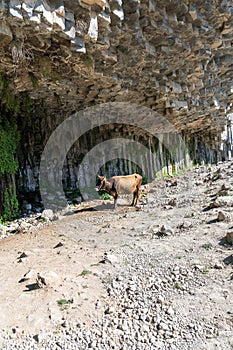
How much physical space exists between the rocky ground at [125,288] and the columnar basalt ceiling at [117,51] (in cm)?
403

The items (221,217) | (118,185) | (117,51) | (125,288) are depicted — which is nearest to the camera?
(125,288)

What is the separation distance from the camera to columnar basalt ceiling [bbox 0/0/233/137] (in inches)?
222

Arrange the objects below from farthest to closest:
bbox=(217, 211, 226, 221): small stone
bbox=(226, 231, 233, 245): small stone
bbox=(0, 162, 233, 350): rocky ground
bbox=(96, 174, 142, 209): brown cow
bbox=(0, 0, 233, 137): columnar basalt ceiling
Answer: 1. bbox=(96, 174, 142, 209): brown cow
2. bbox=(0, 0, 233, 137): columnar basalt ceiling
3. bbox=(217, 211, 226, 221): small stone
4. bbox=(226, 231, 233, 245): small stone
5. bbox=(0, 162, 233, 350): rocky ground

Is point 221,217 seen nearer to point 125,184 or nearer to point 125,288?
point 125,288

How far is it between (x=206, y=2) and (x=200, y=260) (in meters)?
8.29

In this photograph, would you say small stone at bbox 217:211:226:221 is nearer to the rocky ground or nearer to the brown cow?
the rocky ground

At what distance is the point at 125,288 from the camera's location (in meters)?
3.69

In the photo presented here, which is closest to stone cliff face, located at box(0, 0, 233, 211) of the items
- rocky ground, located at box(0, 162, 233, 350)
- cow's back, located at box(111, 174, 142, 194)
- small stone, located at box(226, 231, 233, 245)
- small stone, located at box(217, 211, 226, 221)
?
cow's back, located at box(111, 174, 142, 194)

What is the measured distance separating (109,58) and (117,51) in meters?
0.57

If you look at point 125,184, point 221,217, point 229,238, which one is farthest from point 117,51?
point 229,238

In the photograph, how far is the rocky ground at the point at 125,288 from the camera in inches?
114

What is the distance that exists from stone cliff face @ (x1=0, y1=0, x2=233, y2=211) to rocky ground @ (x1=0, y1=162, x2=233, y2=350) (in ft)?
13.3

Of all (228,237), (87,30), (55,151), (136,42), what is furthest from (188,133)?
(228,237)

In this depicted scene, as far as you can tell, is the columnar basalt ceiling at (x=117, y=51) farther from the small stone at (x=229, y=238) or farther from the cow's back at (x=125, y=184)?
the small stone at (x=229, y=238)
